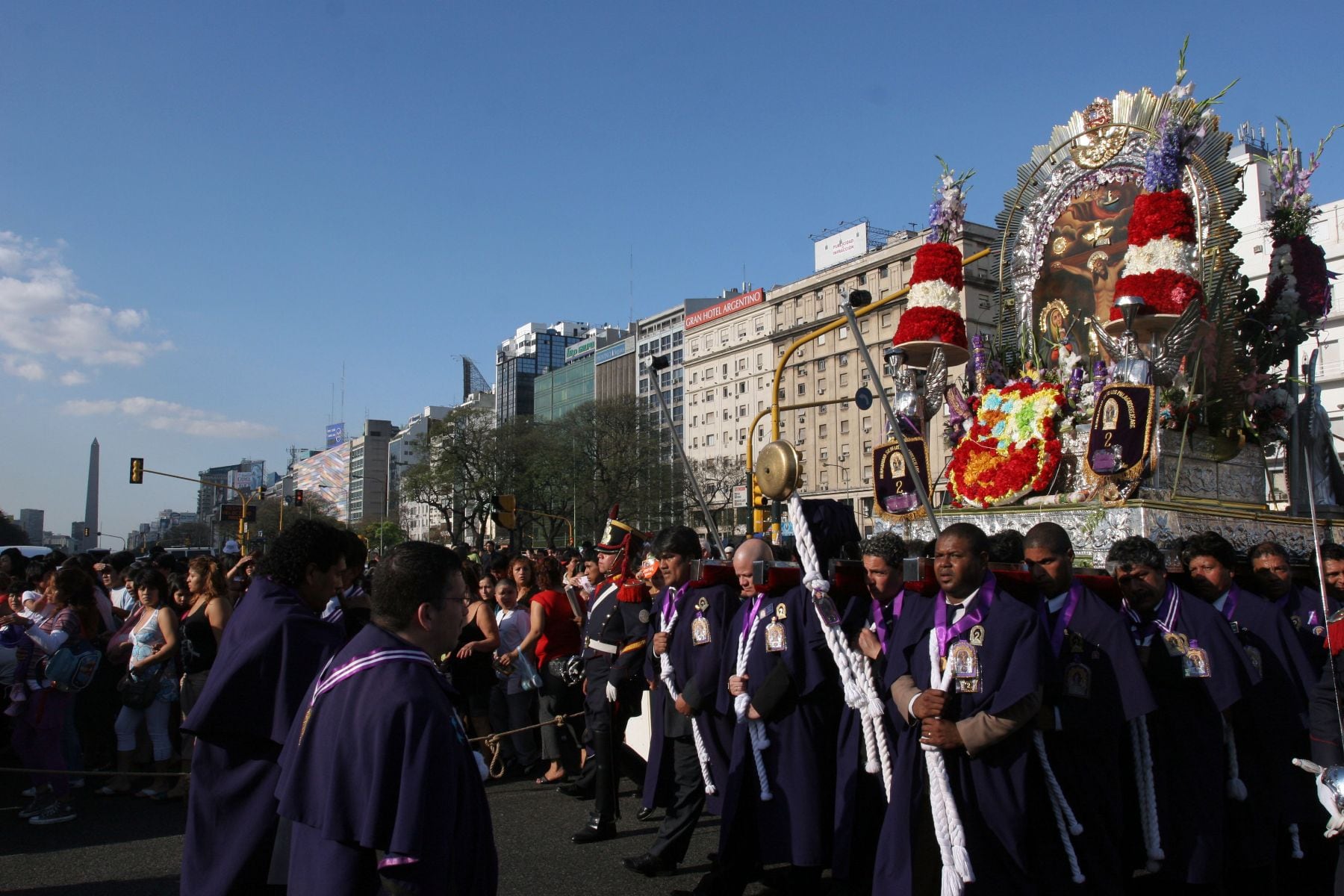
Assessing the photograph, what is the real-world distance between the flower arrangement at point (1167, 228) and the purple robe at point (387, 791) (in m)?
12.2

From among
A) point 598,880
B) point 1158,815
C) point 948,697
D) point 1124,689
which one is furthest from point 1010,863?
point 598,880

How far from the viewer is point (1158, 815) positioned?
523 cm

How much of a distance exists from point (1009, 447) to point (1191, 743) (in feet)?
33.7

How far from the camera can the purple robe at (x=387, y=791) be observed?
2.45m

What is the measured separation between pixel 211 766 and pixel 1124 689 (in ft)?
13.2

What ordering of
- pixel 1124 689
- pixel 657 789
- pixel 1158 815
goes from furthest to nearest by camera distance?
1. pixel 657 789
2. pixel 1158 815
3. pixel 1124 689

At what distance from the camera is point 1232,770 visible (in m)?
5.45

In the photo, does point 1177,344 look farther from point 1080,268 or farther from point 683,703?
point 683,703

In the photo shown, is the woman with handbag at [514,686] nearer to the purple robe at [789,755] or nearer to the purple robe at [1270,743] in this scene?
the purple robe at [789,755]

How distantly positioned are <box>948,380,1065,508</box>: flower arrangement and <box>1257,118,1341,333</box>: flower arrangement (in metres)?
3.08

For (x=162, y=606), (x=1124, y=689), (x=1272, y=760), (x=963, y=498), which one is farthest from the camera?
(x=963, y=498)

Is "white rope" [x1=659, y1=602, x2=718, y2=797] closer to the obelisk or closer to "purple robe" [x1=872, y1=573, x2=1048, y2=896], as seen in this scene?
"purple robe" [x1=872, y1=573, x2=1048, y2=896]

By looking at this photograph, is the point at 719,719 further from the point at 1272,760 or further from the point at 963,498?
the point at 963,498

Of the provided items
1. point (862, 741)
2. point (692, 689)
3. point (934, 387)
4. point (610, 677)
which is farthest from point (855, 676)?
point (934, 387)
